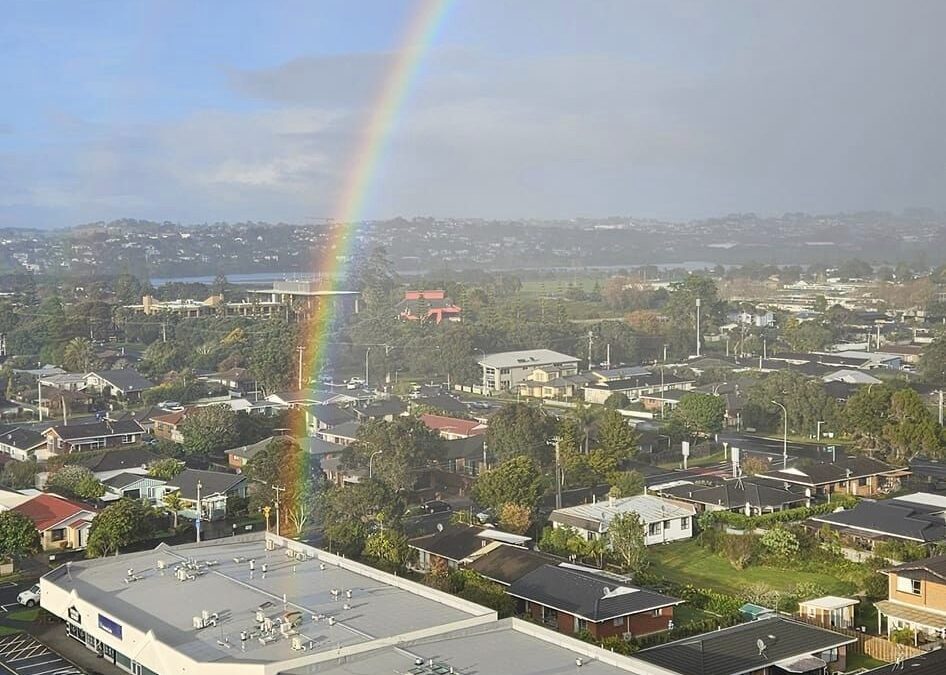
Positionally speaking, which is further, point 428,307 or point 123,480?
point 428,307

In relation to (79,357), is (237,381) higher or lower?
lower

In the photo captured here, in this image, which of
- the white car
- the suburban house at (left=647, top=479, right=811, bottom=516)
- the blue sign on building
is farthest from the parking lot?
the suburban house at (left=647, top=479, right=811, bottom=516)

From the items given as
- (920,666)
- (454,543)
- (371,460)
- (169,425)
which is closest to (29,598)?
(454,543)

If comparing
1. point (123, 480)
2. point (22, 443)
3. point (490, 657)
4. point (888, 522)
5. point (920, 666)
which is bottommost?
point (22, 443)

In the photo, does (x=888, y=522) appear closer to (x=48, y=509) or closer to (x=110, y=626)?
(x=110, y=626)

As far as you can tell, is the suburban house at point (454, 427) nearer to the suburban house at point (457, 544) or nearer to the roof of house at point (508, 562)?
the suburban house at point (457, 544)

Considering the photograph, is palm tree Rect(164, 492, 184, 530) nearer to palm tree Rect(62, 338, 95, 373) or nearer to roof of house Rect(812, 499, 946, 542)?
roof of house Rect(812, 499, 946, 542)

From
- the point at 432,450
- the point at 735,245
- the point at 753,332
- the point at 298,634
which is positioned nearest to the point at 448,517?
the point at 432,450
